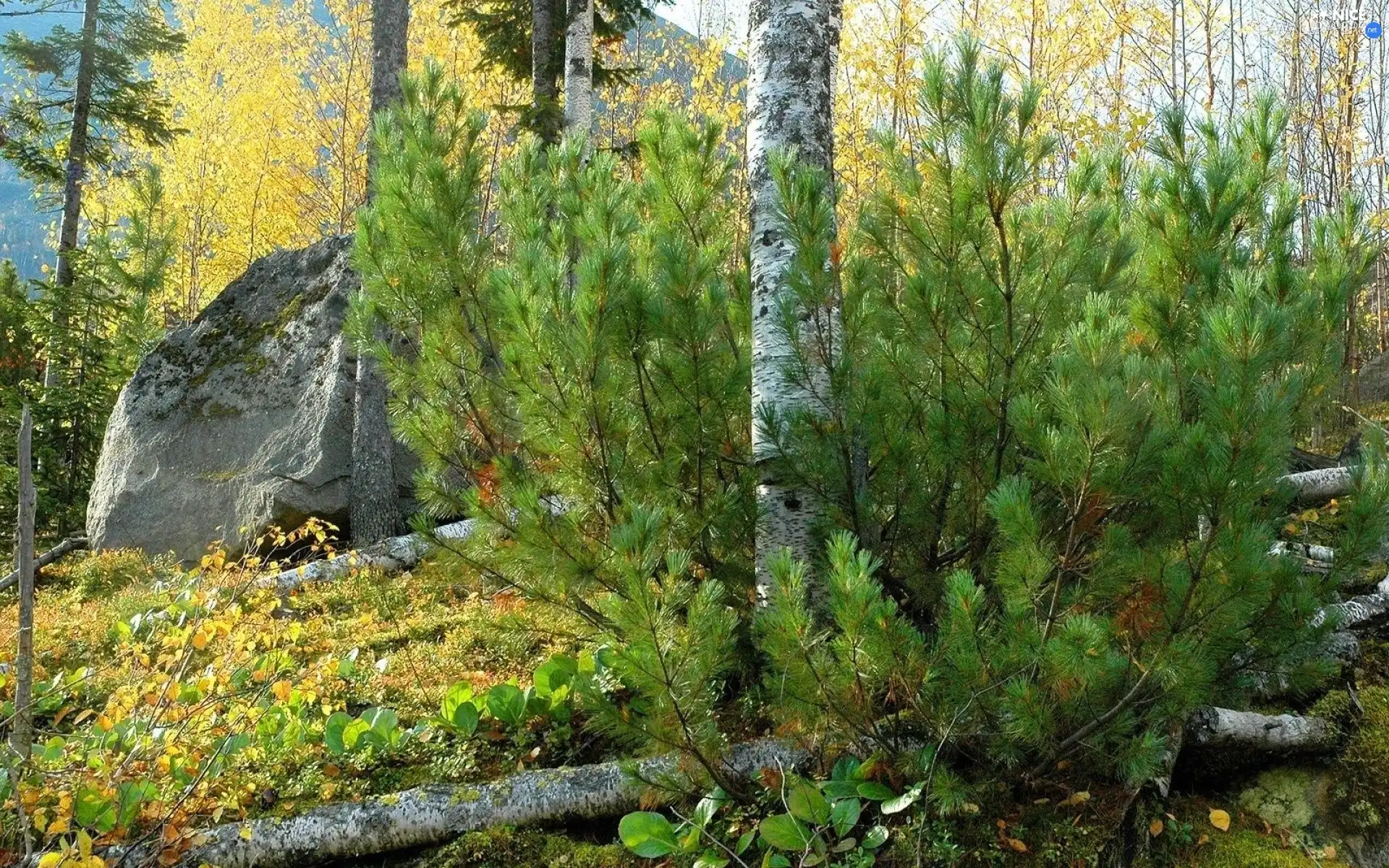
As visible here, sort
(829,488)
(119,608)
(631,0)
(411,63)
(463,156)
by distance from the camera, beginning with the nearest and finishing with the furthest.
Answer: (829,488) < (463,156) < (119,608) < (631,0) < (411,63)

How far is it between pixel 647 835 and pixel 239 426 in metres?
5.42

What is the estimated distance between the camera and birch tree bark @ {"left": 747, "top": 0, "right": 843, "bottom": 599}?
261cm

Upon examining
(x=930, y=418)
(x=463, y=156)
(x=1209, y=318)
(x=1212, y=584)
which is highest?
(x=463, y=156)

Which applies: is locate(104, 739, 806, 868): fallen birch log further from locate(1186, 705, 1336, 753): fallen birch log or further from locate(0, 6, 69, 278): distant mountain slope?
locate(0, 6, 69, 278): distant mountain slope

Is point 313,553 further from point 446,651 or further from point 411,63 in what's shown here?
point 411,63

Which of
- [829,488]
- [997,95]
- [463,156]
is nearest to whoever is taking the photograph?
[997,95]

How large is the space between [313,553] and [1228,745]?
550 cm

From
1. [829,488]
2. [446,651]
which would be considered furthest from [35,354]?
[829,488]

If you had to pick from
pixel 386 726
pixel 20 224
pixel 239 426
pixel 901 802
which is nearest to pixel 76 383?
pixel 239 426

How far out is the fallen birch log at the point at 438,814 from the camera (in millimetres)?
2531

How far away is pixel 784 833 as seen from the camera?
228 cm

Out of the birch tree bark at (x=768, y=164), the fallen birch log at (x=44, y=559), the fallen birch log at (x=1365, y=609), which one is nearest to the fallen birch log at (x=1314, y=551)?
the fallen birch log at (x=1365, y=609)

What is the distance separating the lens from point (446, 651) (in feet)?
13.5

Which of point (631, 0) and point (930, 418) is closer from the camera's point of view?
point (930, 418)
